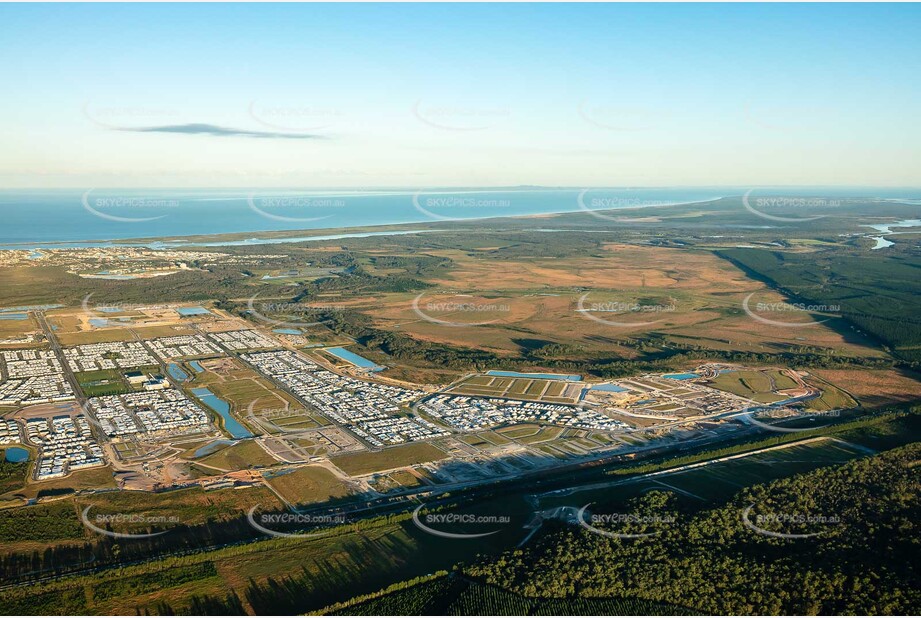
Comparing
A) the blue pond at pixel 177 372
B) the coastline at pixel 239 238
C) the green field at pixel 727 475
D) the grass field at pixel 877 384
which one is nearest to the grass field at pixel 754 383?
the grass field at pixel 877 384

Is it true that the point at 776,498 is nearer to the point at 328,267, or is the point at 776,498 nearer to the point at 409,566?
the point at 409,566

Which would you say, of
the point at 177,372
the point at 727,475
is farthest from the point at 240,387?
the point at 727,475

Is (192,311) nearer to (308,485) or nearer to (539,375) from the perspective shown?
(539,375)

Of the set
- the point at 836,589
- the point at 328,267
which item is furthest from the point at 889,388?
the point at 328,267

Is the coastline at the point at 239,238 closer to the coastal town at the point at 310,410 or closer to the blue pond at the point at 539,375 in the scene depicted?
the coastal town at the point at 310,410

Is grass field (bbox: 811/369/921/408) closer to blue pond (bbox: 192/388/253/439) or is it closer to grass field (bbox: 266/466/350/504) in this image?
grass field (bbox: 266/466/350/504)

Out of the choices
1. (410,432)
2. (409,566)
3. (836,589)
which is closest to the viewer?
(836,589)
